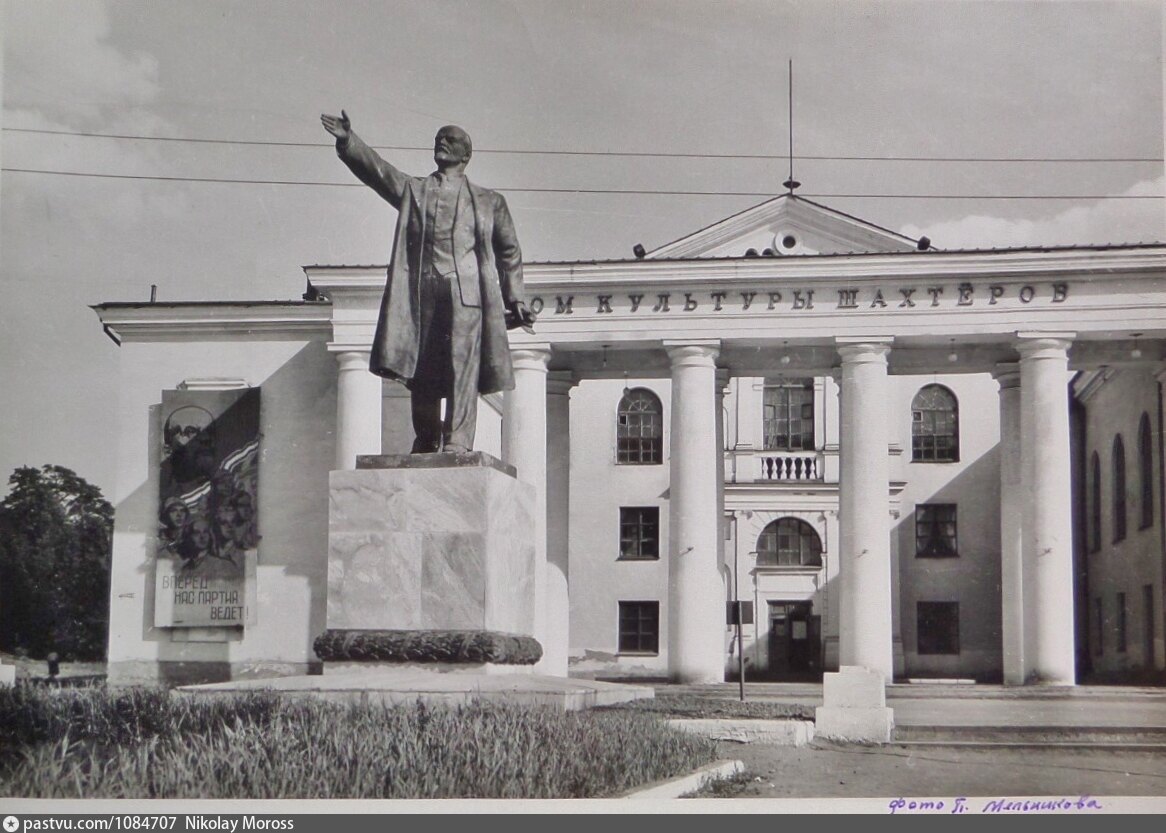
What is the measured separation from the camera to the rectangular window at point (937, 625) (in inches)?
2106

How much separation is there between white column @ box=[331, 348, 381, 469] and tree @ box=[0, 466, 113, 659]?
6300mm

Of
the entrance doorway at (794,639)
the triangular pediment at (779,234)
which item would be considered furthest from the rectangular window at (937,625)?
the triangular pediment at (779,234)

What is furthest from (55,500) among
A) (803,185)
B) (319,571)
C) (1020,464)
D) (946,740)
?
(803,185)

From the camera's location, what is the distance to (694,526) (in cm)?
3809

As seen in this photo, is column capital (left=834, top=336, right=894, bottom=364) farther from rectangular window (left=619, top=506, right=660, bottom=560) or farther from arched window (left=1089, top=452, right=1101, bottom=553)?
rectangular window (left=619, top=506, right=660, bottom=560)

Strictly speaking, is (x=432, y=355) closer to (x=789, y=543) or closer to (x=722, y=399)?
(x=722, y=399)

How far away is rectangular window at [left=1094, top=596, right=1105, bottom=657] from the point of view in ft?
153

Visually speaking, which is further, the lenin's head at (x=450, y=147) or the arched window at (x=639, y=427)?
the arched window at (x=639, y=427)

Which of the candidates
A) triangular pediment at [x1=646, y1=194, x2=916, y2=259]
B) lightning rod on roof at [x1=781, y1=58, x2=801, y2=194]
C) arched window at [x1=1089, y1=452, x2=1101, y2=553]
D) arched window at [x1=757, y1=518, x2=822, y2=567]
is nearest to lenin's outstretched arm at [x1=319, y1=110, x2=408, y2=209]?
lightning rod on roof at [x1=781, y1=58, x2=801, y2=194]

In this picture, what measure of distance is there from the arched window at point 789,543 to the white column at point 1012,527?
15065 mm

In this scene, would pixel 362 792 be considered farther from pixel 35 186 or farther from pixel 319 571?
pixel 319 571

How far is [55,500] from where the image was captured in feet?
104

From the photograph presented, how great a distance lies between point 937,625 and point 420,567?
4377cm
